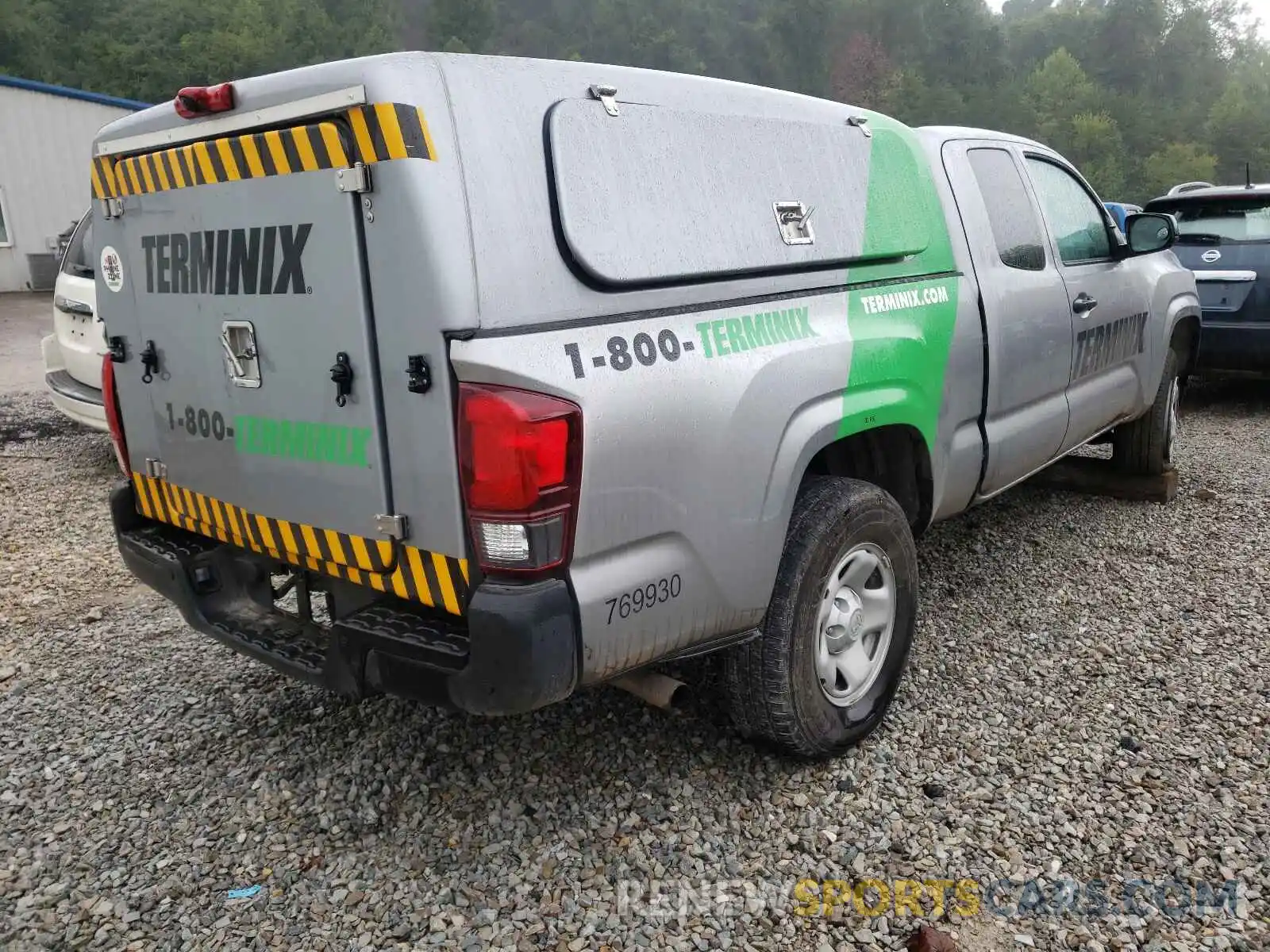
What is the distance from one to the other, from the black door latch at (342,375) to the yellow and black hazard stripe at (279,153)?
1.40 ft

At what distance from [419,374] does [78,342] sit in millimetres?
5123

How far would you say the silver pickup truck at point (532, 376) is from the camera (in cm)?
212

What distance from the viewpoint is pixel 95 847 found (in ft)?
8.91

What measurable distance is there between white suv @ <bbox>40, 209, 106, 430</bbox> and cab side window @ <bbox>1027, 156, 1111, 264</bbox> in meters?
5.20

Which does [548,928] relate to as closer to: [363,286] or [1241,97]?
[363,286]

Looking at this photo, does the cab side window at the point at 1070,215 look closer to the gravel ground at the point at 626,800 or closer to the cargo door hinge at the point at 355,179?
the gravel ground at the point at 626,800

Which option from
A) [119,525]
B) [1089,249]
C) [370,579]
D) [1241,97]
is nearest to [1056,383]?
[1089,249]

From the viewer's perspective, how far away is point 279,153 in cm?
233

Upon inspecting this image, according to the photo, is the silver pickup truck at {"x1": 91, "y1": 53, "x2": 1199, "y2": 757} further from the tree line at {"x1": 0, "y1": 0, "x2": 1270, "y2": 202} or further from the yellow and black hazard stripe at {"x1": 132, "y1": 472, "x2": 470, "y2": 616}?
A: the tree line at {"x1": 0, "y1": 0, "x2": 1270, "y2": 202}

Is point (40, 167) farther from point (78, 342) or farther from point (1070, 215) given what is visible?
point (1070, 215)

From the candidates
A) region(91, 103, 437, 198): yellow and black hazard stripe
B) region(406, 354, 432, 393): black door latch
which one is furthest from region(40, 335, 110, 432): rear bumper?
region(406, 354, 432, 393): black door latch

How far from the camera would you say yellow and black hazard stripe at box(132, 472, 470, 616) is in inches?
90.0

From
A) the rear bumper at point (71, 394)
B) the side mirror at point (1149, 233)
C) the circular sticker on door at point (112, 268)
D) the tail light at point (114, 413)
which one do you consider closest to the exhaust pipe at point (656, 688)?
the tail light at point (114, 413)

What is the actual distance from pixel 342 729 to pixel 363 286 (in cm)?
168
